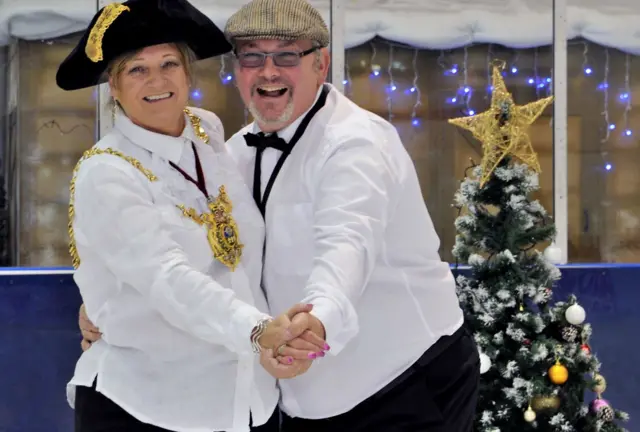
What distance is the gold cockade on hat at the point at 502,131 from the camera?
139 inches

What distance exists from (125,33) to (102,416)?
86 cm

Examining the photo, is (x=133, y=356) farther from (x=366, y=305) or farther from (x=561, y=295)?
(x=561, y=295)

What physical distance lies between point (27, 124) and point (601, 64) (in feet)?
12.6

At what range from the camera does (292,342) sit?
1439 mm

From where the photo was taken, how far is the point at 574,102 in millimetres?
4957

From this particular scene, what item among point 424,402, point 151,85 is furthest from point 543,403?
point 151,85

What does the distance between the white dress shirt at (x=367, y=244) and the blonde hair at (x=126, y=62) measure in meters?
0.30

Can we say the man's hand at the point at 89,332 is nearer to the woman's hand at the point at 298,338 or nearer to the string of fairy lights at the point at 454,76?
the woman's hand at the point at 298,338

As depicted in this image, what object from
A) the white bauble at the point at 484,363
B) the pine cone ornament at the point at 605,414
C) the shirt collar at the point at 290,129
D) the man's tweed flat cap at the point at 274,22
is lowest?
the pine cone ornament at the point at 605,414

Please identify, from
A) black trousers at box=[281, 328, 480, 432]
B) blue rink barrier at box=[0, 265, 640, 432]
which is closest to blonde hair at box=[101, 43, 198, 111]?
black trousers at box=[281, 328, 480, 432]

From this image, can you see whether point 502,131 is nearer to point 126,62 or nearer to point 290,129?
point 290,129

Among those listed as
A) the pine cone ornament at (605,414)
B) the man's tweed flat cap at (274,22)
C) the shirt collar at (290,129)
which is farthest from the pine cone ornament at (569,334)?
the man's tweed flat cap at (274,22)

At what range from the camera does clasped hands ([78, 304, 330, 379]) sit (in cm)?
144

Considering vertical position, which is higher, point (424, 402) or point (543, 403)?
point (424, 402)
